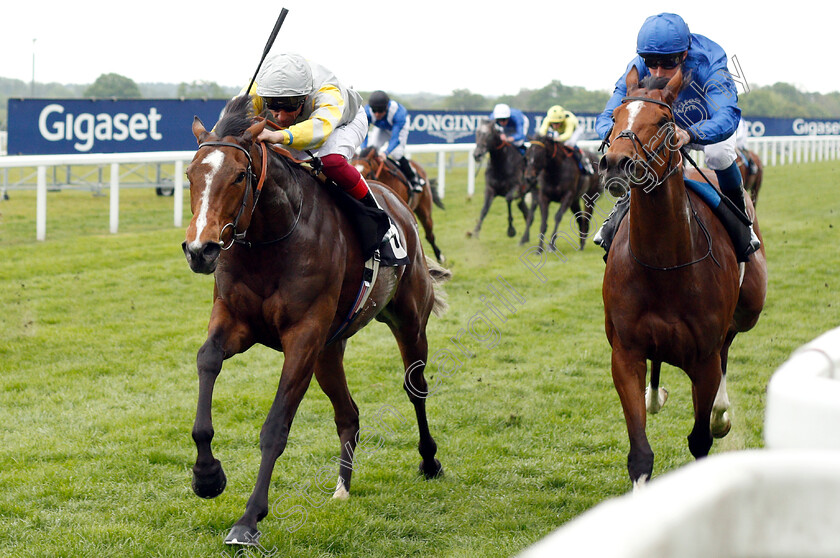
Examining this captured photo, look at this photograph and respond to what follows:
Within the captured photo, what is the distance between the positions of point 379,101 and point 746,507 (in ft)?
28.3

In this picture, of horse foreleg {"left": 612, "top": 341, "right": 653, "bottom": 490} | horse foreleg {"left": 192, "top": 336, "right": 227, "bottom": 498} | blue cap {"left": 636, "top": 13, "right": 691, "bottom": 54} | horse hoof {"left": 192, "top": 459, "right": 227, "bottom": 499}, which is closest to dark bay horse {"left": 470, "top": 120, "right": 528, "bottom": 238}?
blue cap {"left": 636, "top": 13, "right": 691, "bottom": 54}

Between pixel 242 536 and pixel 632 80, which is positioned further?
pixel 632 80

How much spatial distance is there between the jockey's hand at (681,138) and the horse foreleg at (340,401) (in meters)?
1.74

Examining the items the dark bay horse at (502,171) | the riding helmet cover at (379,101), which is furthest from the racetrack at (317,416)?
the dark bay horse at (502,171)

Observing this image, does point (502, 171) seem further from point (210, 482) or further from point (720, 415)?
point (210, 482)

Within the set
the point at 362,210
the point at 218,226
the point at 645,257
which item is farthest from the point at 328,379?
the point at 645,257

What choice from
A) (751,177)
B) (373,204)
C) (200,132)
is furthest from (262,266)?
(751,177)

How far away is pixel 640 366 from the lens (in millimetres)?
3531

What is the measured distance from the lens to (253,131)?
3357 millimetres

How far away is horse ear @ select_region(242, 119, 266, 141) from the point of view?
3338 mm

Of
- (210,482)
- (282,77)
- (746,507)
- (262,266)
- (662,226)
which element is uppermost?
(282,77)

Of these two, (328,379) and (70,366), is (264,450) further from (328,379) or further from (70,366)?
A: (70,366)

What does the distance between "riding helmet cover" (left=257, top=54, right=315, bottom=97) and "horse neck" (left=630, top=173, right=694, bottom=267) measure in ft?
4.71

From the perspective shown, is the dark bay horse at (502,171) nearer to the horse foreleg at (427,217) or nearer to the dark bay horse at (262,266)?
the horse foreleg at (427,217)
